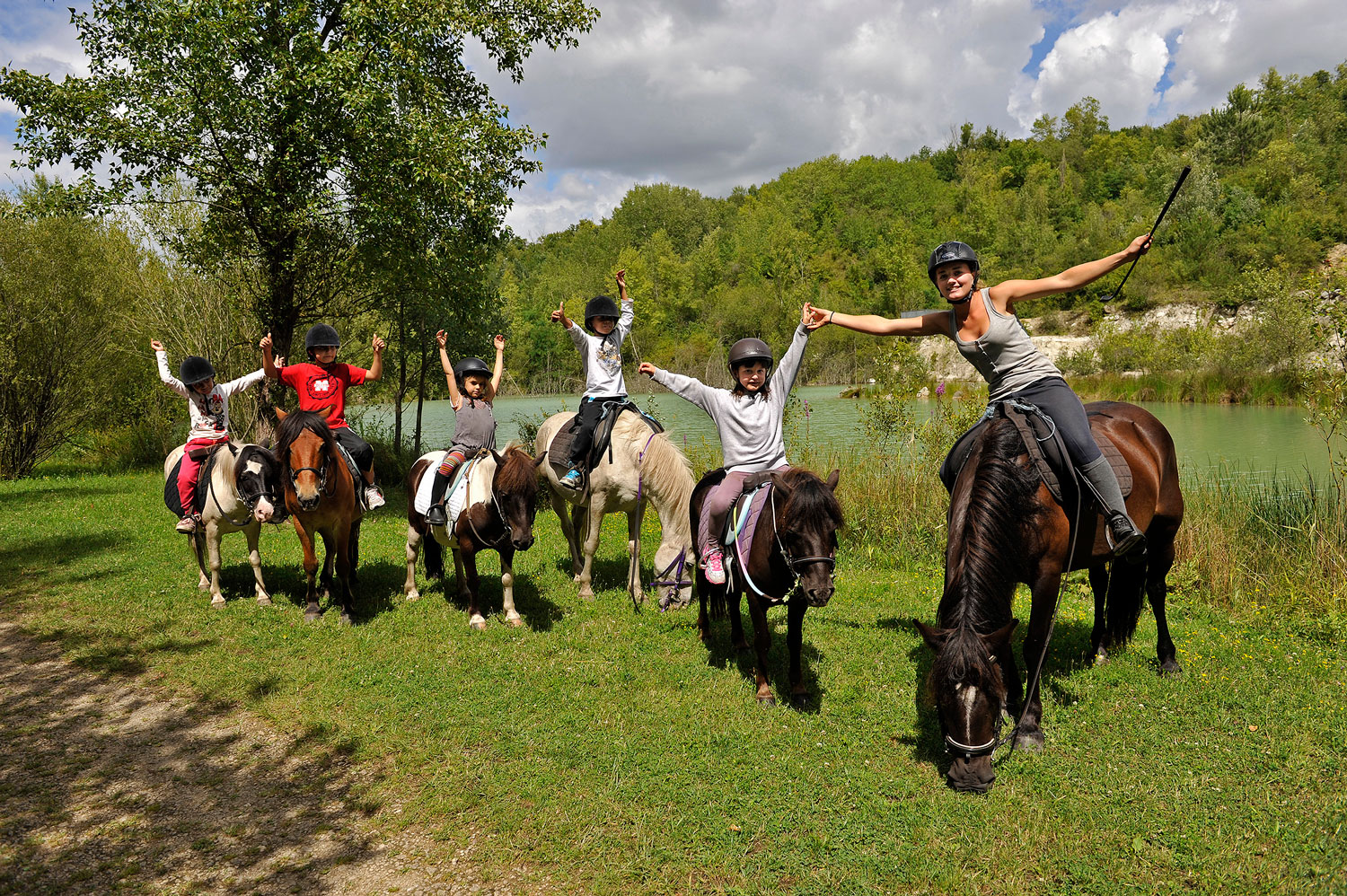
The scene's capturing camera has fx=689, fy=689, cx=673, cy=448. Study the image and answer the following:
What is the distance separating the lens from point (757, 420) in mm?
5777

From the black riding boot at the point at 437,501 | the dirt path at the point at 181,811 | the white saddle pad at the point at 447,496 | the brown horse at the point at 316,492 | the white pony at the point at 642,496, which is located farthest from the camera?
the white pony at the point at 642,496

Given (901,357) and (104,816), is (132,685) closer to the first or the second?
(104,816)

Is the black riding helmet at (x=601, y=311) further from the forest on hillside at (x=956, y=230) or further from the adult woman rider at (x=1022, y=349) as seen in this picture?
the forest on hillside at (x=956, y=230)

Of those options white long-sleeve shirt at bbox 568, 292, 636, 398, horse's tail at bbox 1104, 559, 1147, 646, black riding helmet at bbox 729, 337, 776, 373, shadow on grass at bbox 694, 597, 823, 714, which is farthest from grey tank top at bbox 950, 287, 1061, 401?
white long-sleeve shirt at bbox 568, 292, 636, 398

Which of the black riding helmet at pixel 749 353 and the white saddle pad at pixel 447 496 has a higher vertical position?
the black riding helmet at pixel 749 353

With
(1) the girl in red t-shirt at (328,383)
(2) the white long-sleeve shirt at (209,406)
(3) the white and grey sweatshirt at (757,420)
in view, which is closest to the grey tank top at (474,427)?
(1) the girl in red t-shirt at (328,383)

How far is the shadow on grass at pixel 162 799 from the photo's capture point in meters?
3.49

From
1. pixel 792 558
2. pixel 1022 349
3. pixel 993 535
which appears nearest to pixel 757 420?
pixel 792 558

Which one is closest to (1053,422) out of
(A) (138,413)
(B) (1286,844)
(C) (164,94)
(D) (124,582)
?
(B) (1286,844)

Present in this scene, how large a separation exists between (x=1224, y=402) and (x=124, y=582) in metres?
36.6

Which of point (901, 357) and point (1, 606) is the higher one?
point (901, 357)

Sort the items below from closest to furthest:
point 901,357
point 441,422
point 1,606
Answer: point 1,606 → point 901,357 → point 441,422

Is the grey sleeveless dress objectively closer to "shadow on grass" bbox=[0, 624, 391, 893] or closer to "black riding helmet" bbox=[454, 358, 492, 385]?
"black riding helmet" bbox=[454, 358, 492, 385]

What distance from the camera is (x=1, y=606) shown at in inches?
312
